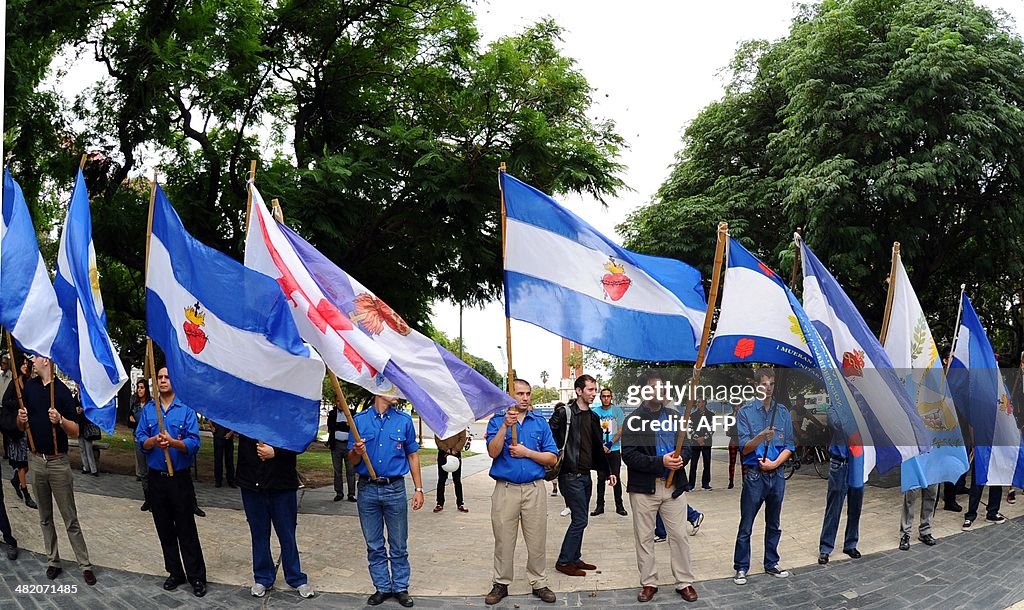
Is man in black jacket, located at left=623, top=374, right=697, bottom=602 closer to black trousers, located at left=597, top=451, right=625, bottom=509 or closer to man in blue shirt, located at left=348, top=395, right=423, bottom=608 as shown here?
black trousers, located at left=597, top=451, right=625, bottom=509

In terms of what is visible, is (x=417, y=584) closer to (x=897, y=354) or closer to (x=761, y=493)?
(x=761, y=493)

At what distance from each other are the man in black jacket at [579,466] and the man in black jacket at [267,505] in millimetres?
2811

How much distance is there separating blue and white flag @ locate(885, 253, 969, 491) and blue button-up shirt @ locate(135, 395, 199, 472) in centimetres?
816

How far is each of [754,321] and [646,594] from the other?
2.93 meters

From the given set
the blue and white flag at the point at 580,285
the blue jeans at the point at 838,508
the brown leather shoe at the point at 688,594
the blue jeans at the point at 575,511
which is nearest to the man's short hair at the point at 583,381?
the blue jeans at the point at 575,511

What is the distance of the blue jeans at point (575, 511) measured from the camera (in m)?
7.62

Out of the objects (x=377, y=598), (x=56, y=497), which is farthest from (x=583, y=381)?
(x=56, y=497)

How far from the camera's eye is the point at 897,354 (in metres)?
8.66

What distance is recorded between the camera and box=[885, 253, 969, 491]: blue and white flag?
8.59m

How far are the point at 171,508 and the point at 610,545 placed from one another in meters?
5.36

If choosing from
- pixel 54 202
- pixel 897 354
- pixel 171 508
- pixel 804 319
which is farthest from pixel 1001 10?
pixel 54 202

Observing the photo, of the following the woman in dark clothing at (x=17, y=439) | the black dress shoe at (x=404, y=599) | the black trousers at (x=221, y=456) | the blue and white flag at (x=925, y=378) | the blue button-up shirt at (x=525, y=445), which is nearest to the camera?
the black dress shoe at (x=404, y=599)

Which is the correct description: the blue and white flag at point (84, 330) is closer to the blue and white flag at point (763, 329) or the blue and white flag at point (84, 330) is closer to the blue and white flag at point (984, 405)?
the blue and white flag at point (763, 329)

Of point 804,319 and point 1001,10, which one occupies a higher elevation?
point 1001,10
